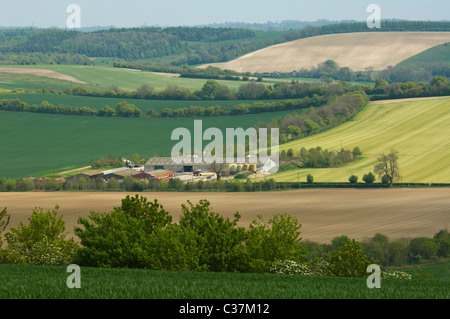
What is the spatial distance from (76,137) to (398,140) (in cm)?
4432

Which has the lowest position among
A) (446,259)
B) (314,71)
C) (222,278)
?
(446,259)

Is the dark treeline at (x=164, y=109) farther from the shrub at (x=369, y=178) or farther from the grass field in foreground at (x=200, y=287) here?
the grass field in foreground at (x=200, y=287)

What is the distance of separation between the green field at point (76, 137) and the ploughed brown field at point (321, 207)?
20.0 metres

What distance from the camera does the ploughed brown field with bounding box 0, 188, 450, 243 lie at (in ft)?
184

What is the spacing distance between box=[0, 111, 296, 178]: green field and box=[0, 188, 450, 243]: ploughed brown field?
65.7ft

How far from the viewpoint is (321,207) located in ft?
214

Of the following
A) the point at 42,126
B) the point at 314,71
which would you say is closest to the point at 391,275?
the point at 42,126

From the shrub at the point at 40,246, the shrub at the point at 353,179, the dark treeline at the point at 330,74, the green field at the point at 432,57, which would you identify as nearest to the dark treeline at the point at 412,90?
the shrub at the point at 353,179

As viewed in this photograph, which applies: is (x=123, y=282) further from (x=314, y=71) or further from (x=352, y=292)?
(x=314, y=71)

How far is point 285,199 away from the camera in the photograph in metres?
69.7

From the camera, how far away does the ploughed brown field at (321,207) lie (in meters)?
56.2

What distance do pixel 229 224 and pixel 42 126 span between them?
8464cm
